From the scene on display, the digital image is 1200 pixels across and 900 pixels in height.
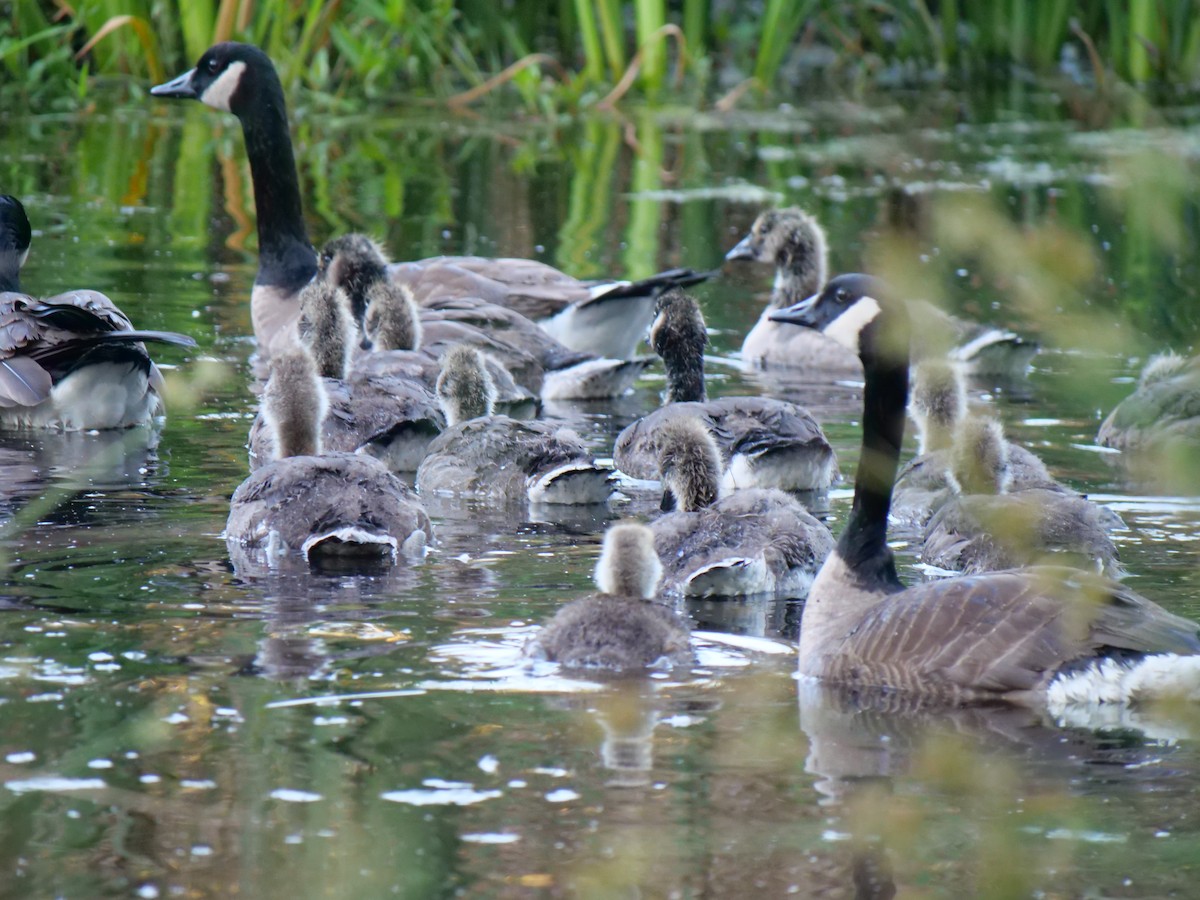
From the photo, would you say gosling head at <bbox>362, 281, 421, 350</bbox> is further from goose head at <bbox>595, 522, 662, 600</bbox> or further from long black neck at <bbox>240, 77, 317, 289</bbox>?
goose head at <bbox>595, 522, 662, 600</bbox>

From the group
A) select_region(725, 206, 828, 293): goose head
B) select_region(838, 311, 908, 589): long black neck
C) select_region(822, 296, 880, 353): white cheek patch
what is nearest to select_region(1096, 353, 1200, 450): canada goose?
select_region(822, 296, 880, 353): white cheek patch

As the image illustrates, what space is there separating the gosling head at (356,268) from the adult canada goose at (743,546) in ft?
15.5

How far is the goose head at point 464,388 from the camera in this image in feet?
36.1

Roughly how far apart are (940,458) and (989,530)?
206cm

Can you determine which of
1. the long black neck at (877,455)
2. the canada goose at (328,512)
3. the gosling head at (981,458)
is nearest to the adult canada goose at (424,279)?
the gosling head at (981,458)

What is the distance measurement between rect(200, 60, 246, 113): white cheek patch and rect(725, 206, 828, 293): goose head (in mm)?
4199

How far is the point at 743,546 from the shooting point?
816cm

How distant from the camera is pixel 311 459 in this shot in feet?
28.2

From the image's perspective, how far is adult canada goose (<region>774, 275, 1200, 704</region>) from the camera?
20.8 feet

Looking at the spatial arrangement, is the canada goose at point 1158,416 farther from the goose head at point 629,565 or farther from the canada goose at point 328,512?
the goose head at point 629,565

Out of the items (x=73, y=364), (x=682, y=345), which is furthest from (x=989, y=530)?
(x=73, y=364)

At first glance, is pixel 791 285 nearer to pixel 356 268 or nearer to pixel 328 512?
pixel 356 268

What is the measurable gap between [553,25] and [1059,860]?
104ft

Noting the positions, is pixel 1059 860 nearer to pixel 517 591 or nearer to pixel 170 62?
pixel 517 591
